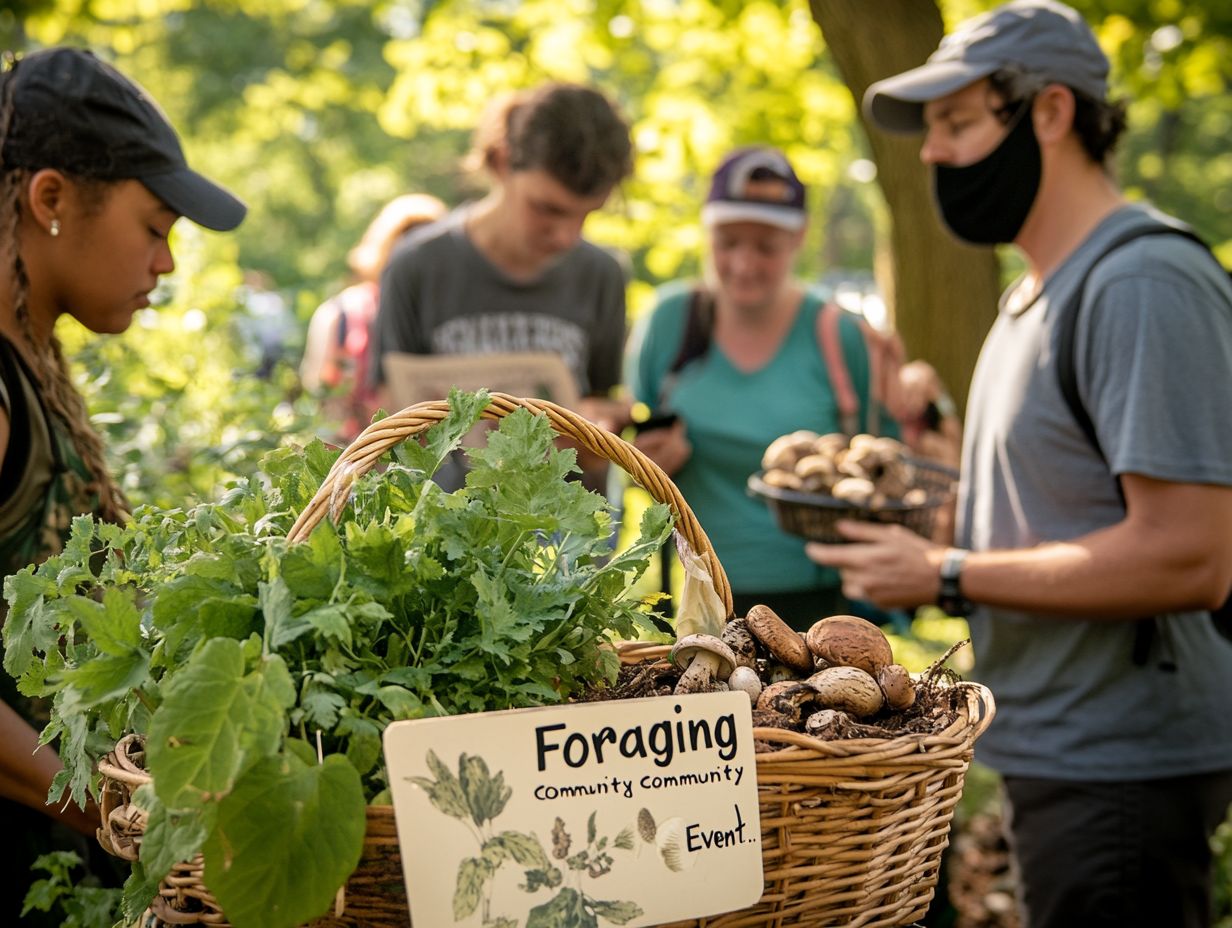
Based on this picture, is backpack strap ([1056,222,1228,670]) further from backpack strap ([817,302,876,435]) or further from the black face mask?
backpack strap ([817,302,876,435])

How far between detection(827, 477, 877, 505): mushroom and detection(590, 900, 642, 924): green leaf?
1.48 meters

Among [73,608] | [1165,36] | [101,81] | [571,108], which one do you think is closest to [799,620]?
[571,108]

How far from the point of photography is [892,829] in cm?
122

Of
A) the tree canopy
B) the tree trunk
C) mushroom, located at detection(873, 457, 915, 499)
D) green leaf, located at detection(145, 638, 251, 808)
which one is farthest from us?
the tree trunk

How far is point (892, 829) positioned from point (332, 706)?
574mm

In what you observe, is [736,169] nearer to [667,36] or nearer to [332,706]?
[332,706]

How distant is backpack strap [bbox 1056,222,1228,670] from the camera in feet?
6.94

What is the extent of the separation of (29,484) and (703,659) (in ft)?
3.45

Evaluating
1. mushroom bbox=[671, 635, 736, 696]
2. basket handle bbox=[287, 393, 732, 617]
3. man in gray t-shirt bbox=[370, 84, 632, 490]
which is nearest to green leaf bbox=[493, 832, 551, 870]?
mushroom bbox=[671, 635, 736, 696]

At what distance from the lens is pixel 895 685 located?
4.18 ft

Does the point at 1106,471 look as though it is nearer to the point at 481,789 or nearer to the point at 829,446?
the point at 829,446

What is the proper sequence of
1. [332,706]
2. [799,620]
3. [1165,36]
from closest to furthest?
[332,706] < [799,620] < [1165,36]

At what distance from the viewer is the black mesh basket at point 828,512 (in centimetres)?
249

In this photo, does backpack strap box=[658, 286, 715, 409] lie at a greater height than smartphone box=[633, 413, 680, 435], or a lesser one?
greater
